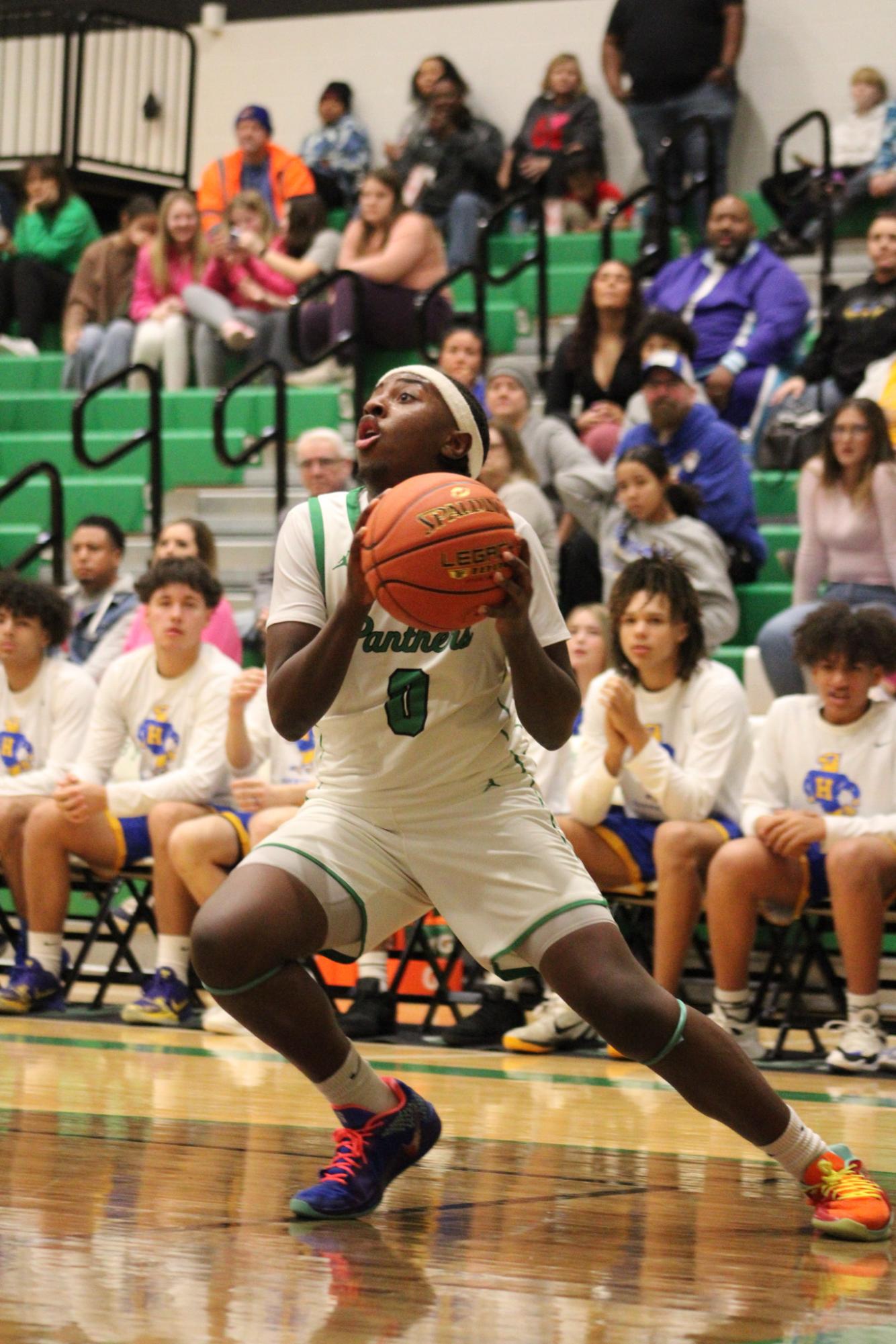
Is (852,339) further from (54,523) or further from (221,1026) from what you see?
(221,1026)

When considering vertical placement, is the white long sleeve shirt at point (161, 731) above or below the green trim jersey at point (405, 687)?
below

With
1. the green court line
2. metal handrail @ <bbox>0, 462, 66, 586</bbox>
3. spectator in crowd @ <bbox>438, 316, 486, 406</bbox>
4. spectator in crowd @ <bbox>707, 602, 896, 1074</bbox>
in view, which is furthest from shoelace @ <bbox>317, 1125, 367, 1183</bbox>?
metal handrail @ <bbox>0, 462, 66, 586</bbox>

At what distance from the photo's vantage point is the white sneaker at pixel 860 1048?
467 cm

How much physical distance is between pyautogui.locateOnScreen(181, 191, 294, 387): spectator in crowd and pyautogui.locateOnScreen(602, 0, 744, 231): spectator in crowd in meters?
2.04

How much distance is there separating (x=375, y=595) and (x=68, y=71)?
10435mm

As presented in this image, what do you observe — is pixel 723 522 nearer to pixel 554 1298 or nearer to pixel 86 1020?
pixel 86 1020

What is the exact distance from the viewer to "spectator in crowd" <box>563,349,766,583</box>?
261 inches

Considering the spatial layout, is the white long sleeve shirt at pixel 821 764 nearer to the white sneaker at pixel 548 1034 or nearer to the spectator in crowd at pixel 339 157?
the white sneaker at pixel 548 1034

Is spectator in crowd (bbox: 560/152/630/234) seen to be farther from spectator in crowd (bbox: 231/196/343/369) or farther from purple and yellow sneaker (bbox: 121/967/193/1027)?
purple and yellow sneaker (bbox: 121/967/193/1027)

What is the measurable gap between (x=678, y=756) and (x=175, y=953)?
5.30 feet

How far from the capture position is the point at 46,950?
5602mm

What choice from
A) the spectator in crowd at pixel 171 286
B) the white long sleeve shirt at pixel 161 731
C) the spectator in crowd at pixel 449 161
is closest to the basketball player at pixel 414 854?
the white long sleeve shirt at pixel 161 731

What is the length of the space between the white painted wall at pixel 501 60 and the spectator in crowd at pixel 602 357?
3402mm

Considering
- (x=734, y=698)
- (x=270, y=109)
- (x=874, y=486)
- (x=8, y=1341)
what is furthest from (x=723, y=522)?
(x=270, y=109)
